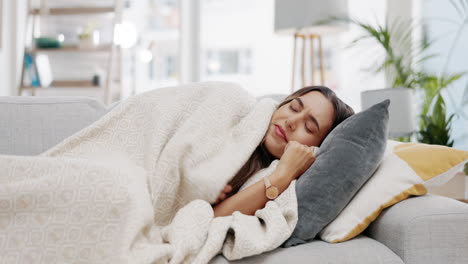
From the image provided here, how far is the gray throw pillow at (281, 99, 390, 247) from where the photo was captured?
Answer: 1238 millimetres

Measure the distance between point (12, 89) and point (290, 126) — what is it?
333 centimetres

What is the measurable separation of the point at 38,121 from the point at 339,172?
1.06 m

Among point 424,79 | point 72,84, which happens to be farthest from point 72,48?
point 424,79

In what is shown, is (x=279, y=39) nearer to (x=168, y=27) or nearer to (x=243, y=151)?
(x=168, y=27)

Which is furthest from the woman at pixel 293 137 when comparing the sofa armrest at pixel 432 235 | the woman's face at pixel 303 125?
the sofa armrest at pixel 432 235

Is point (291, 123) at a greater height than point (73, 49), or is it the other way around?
point (73, 49)

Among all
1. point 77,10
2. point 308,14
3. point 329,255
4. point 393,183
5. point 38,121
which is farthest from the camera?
point 77,10

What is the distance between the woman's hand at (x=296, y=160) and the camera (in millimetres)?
1349

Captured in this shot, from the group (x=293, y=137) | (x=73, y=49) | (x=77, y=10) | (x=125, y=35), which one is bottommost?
(x=293, y=137)

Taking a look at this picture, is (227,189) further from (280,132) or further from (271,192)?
(280,132)

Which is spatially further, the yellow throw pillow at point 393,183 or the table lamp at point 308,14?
the table lamp at point 308,14

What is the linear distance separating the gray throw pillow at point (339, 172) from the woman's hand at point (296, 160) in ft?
0.12

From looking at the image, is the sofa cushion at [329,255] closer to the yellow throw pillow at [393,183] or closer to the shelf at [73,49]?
the yellow throw pillow at [393,183]

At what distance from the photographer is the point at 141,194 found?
4.09 feet
